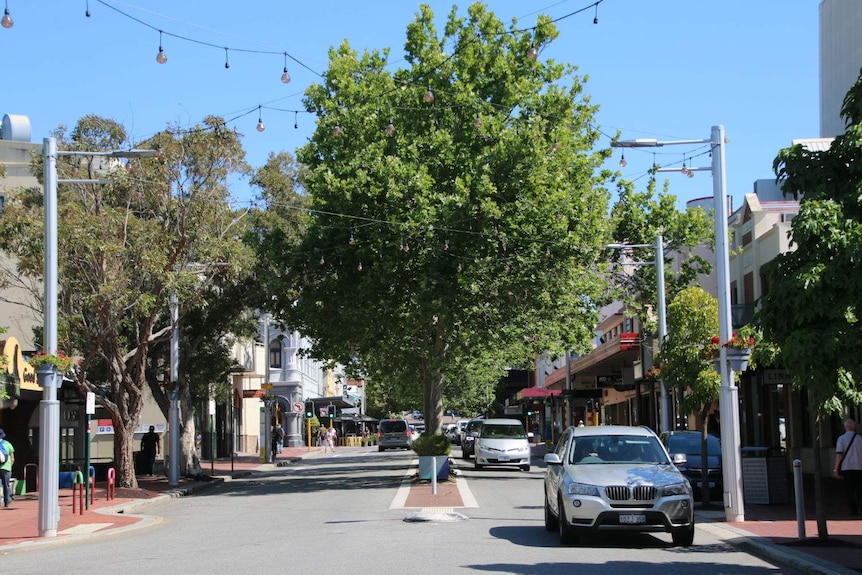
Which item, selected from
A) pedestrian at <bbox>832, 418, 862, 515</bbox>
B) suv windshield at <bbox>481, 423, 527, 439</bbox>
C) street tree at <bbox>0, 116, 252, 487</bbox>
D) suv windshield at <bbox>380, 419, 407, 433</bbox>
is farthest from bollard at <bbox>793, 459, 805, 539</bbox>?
suv windshield at <bbox>380, 419, 407, 433</bbox>

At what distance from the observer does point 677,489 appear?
14773mm

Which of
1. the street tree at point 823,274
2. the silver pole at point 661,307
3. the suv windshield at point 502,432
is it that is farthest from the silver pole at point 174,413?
the street tree at point 823,274

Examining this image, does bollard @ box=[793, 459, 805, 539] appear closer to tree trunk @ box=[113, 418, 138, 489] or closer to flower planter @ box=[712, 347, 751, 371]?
flower planter @ box=[712, 347, 751, 371]

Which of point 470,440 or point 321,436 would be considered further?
point 321,436

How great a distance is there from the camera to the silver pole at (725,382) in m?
18.5

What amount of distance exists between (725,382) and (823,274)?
8.24 meters

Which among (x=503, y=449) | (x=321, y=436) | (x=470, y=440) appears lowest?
(x=321, y=436)

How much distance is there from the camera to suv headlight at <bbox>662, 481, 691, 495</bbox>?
48.2ft

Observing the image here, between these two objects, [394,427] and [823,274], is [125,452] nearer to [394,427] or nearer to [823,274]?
[823,274]

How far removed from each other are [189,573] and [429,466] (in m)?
16.6

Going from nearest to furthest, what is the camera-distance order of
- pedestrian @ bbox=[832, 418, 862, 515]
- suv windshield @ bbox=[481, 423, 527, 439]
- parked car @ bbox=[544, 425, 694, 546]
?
parked car @ bbox=[544, 425, 694, 546]
pedestrian @ bbox=[832, 418, 862, 515]
suv windshield @ bbox=[481, 423, 527, 439]

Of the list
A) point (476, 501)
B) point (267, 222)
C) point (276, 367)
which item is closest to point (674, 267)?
point (267, 222)

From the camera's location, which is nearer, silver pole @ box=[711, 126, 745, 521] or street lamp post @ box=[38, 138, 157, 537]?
silver pole @ box=[711, 126, 745, 521]

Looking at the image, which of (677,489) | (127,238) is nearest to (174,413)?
(127,238)
